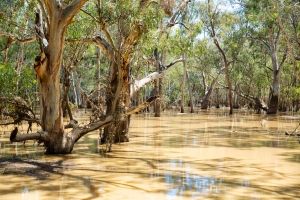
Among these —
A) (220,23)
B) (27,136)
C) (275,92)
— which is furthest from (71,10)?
(220,23)

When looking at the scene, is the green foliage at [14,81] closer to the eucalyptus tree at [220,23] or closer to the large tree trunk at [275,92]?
the eucalyptus tree at [220,23]

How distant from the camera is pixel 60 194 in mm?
6562

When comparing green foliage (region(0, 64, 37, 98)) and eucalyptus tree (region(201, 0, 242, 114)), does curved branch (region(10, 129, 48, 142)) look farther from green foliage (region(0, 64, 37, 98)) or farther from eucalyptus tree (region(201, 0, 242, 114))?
eucalyptus tree (region(201, 0, 242, 114))

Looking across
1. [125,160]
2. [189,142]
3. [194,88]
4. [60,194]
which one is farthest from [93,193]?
[194,88]

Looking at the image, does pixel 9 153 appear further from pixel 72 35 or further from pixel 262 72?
pixel 262 72

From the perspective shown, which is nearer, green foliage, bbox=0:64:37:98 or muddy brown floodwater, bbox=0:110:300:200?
muddy brown floodwater, bbox=0:110:300:200

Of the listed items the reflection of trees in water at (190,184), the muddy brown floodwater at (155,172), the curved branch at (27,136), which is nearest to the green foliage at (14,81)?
the curved branch at (27,136)

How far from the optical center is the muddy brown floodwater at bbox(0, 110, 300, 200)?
22.2 feet

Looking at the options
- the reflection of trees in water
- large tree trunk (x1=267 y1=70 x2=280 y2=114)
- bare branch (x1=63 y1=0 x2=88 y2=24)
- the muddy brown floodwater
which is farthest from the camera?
large tree trunk (x1=267 y1=70 x2=280 y2=114)

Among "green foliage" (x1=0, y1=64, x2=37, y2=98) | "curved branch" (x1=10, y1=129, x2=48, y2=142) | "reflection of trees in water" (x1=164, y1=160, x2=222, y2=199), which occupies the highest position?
"green foliage" (x1=0, y1=64, x2=37, y2=98)

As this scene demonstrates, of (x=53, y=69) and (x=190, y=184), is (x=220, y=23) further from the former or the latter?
(x=190, y=184)

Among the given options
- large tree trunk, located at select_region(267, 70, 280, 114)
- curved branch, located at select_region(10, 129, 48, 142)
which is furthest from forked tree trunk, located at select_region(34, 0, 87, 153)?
large tree trunk, located at select_region(267, 70, 280, 114)

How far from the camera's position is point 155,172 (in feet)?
A: 28.3

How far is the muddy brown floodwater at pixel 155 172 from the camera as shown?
678 cm
